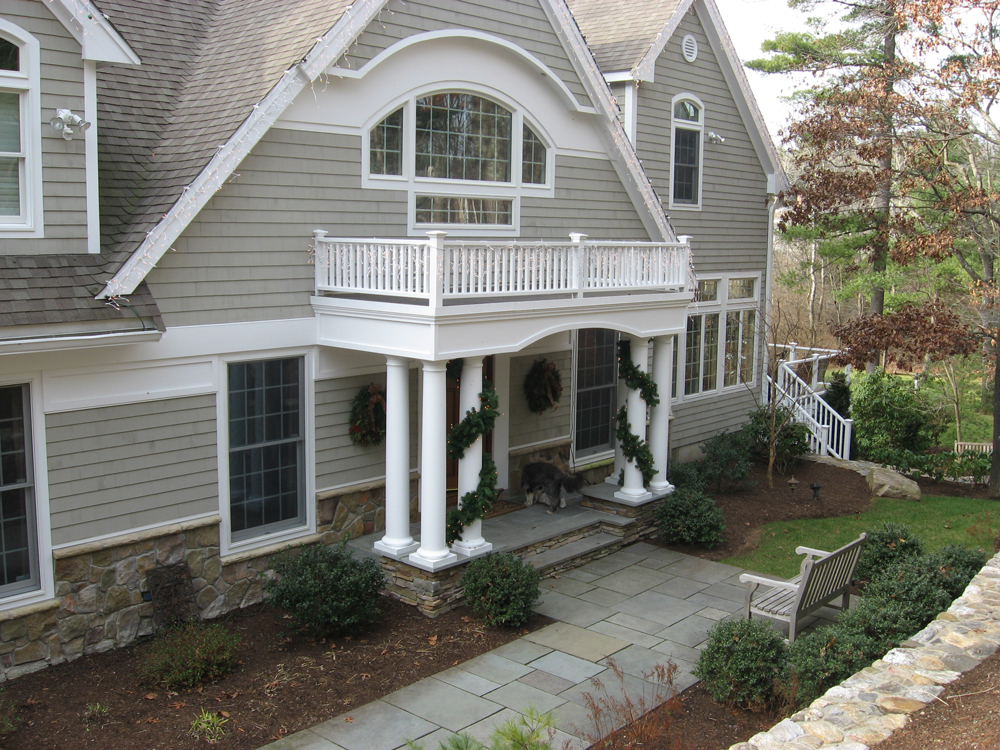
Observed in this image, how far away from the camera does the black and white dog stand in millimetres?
12484

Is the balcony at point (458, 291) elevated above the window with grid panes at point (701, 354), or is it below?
above

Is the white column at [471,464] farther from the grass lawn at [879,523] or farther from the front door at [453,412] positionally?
the grass lawn at [879,523]

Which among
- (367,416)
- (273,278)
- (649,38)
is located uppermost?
(649,38)

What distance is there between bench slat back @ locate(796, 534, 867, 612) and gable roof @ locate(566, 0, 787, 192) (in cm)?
852

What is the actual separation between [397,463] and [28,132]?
4875mm

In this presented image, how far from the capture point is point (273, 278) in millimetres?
9742

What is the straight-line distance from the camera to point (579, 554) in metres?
11.4

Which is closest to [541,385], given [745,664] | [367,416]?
[367,416]

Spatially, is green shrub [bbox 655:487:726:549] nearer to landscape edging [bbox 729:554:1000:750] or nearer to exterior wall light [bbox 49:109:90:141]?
landscape edging [bbox 729:554:1000:750]

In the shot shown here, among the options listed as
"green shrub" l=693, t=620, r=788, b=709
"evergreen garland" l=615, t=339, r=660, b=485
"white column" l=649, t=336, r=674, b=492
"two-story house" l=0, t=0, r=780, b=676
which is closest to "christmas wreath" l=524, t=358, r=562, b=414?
"two-story house" l=0, t=0, r=780, b=676

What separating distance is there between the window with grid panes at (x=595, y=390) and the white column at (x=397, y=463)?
4.75m

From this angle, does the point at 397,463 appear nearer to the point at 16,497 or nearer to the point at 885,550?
the point at 16,497

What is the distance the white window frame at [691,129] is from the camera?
1527 centimetres

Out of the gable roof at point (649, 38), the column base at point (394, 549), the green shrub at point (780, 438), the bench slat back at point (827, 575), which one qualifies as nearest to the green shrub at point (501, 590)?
the column base at point (394, 549)
